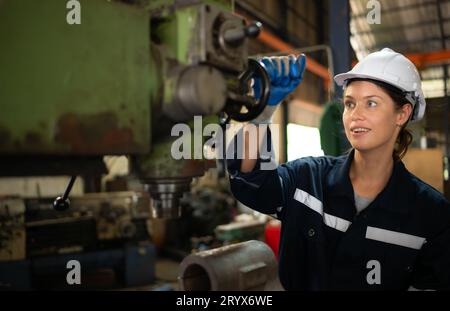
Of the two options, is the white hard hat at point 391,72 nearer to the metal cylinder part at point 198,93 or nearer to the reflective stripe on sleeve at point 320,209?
the reflective stripe on sleeve at point 320,209

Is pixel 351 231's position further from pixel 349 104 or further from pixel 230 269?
pixel 230 269

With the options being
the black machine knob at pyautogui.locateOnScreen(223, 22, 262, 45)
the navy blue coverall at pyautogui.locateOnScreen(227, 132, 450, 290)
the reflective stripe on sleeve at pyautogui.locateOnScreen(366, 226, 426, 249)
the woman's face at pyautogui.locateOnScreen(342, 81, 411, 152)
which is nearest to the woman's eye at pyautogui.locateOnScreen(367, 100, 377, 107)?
the woman's face at pyautogui.locateOnScreen(342, 81, 411, 152)

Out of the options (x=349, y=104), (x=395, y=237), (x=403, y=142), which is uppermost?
(x=349, y=104)

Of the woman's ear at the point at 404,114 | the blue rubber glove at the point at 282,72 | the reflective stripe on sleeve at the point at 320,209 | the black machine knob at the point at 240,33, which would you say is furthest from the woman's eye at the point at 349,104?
the black machine knob at the point at 240,33

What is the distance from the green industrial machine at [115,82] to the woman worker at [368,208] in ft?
1.29

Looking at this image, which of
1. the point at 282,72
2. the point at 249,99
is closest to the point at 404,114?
the point at 282,72

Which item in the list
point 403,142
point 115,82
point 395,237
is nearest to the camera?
point 115,82

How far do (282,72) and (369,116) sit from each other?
16.4 inches

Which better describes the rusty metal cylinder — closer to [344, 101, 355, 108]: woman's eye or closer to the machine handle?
the machine handle

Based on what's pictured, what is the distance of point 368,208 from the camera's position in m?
1.03

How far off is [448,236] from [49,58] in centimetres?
99

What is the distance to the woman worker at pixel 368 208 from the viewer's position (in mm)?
987

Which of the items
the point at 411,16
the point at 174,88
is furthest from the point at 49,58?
the point at 411,16

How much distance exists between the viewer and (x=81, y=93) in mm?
405
